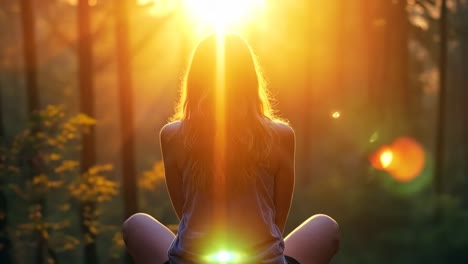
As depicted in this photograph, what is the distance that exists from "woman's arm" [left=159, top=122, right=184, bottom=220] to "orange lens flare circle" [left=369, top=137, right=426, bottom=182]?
1757cm

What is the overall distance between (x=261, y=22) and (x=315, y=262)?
1988 centimetres

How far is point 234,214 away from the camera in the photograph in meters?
2.91

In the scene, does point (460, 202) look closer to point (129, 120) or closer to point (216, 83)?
point (129, 120)

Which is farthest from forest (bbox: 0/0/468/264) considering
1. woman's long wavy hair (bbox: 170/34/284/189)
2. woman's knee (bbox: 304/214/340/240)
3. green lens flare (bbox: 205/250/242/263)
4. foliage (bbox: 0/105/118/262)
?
green lens flare (bbox: 205/250/242/263)

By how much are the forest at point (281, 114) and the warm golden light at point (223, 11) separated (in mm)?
56

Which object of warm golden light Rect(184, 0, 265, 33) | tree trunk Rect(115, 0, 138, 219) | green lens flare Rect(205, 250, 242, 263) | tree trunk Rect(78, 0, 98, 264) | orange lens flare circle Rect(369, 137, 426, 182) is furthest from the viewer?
orange lens flare circle Rect(369, 137, 426, 182)

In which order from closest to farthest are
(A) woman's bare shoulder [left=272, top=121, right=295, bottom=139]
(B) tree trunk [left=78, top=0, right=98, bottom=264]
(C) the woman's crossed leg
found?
1. (A) woman's bare shoulder [left=272, top=121, right=295, bottom=139]
2. (C) the woman's crossed leg
3. (B) tree trunk [left=78, top=0, right=98, bottom=264]

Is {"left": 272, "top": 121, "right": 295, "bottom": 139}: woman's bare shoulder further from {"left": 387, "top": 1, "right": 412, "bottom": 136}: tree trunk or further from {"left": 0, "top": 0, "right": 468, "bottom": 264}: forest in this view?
{"left": 387, "top": 1, "right": 412, "bottom": 136}: tree trunk

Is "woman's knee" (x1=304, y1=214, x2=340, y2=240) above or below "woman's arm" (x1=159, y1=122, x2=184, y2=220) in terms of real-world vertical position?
below

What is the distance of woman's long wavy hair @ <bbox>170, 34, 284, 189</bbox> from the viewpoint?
2850 mm

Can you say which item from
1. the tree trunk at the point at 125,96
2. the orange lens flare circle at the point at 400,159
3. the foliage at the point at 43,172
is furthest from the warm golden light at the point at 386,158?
the foliage at the point at 43,172

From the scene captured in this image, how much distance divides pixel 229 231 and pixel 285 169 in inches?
17.4

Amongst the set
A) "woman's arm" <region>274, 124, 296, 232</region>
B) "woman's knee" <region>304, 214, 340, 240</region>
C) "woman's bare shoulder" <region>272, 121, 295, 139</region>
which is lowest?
"woman's knee" <region>304, 214, 340, 240</region>

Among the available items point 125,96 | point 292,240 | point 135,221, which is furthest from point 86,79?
point 292,240
